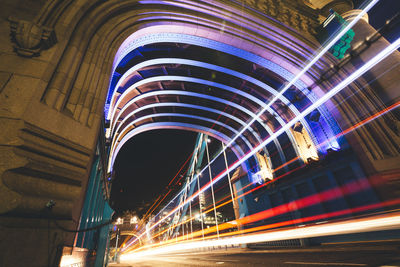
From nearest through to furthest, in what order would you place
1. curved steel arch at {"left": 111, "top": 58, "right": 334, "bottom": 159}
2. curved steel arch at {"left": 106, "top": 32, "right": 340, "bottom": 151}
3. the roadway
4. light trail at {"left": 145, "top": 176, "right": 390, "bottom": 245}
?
the roadway < curved steel arch at {"left": 106, "top": 32, "right": 340, "bottom": 151} < light trail at {"left": 145, "top": 176, "right": 390, "bottom": 245} < curved steel arch at {"left": 111, "top": 58, "right": 334, "bottom": 159}

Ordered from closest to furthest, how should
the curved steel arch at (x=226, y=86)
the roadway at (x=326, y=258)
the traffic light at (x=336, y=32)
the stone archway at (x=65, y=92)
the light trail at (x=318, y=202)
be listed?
the stone archway at (x=65, y=92) < the roadway at (x=326, y=258) < the traffic light at (x=336, y=32) < the light trail at (x=318, y=202) < the curved steel arch at (x=226, y=86)

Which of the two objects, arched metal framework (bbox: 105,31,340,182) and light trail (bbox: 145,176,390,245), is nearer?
light trail (bbox: 145,176,390,245)

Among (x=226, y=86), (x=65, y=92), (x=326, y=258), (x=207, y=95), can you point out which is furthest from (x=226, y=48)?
(x=326, y=258)

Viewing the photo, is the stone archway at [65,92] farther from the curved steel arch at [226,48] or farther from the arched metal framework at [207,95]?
the arched metal framework at [207,95]

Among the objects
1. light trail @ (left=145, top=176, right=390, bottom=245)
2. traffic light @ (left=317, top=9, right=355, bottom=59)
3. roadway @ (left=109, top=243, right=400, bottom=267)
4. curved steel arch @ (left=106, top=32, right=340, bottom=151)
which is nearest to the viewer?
roadway @ (left=109, top=243, right=400, bottom=267)

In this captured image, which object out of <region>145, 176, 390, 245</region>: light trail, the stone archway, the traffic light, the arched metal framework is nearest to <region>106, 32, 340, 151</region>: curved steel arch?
the arched metal framework

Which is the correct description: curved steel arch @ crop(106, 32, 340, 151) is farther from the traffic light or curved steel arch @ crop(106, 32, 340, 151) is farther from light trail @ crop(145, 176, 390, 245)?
light trail @ crop(145, 176, 390, 245)

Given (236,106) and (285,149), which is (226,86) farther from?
A: (285,149)

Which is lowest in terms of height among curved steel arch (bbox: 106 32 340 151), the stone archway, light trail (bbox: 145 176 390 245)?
light trail (bbox: 145 176 390 245)

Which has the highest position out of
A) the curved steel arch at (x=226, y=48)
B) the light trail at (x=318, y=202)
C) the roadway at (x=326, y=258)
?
the curved steel arch at (x=226, y=48)

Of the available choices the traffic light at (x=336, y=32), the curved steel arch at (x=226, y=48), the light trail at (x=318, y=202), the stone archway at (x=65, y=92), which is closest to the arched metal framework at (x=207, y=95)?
the curved steel arch at (x=226, y=48)

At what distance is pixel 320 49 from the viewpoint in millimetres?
9297

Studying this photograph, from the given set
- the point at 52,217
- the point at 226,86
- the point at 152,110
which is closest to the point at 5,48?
the point at 52,217

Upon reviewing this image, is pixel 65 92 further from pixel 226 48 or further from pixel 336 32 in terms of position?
pixel 336 32
